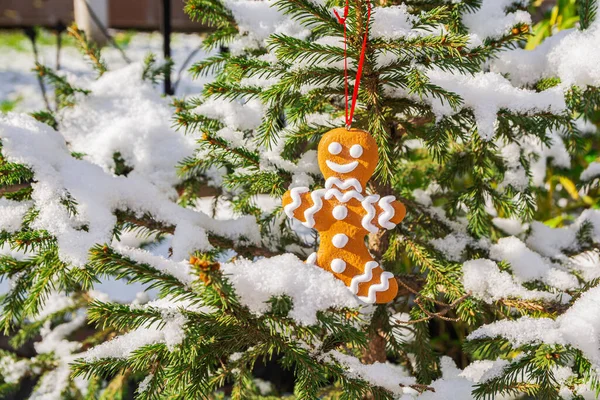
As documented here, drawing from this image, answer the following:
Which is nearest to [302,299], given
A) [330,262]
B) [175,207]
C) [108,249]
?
[330,262]

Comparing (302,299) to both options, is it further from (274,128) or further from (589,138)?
(589,138)

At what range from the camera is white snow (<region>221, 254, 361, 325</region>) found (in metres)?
0.63

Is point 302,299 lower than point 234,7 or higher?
lower

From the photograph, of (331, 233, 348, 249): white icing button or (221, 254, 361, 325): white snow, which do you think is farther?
(331, 233, 348, 249): white icing button

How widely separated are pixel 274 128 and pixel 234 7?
30cm

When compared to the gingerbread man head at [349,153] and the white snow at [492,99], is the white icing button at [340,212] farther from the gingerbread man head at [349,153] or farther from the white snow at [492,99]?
the white snow at [492,99]

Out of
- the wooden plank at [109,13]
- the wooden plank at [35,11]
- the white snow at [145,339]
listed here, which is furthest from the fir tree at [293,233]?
the wooden plank at [35,11]

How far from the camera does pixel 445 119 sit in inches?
33.5

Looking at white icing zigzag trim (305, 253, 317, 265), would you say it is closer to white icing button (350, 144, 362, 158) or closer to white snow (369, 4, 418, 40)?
white icing button (350, 144, 362, 158)

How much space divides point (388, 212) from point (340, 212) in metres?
0.07

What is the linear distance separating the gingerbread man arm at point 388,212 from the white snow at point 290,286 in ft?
0.36

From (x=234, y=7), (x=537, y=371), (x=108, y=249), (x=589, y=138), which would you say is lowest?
(x=589, y=138)

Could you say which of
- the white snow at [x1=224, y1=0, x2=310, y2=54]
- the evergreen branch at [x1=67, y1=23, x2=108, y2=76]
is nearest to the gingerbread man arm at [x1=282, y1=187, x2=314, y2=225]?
the white snow at [x1=224, y1=0, x2=310, y2=54]

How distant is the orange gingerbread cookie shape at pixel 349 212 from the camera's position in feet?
2.42
